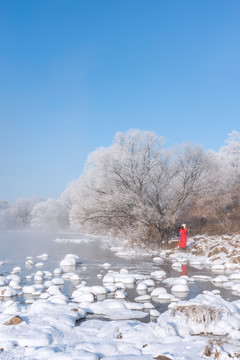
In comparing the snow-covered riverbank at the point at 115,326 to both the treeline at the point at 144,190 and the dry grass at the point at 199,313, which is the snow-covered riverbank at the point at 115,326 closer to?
the dry grass at the point at 199,313

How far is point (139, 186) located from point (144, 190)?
56 centimetres

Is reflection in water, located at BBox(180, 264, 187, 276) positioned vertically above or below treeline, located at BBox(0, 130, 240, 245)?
below

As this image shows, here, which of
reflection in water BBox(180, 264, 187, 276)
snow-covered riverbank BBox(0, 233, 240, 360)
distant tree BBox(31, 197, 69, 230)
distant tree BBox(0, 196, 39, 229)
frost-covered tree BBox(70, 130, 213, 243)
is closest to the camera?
snow-covered riverbank BBox(0, 233, 240, 360)

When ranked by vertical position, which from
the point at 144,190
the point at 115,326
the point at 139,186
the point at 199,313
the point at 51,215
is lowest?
the point at 115,326

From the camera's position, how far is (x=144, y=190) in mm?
23594

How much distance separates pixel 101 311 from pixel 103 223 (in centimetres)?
1531

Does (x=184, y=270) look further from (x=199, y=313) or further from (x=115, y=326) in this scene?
(x=115, y=326)

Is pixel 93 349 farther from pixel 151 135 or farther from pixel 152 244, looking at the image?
pixel 151 135

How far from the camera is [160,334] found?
6.62m

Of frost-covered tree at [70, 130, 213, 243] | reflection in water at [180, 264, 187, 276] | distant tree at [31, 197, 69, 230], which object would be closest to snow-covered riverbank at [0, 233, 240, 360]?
reflection in water at [180, 264, 187, 276]

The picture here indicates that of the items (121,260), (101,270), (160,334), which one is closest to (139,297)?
(160,334)

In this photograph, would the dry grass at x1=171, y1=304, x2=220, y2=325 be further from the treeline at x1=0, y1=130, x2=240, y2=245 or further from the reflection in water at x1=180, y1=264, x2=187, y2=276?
the treeline at x1=0, y1=130, x2=240, y2=245

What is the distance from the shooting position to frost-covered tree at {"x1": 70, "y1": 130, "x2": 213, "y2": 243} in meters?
22.7

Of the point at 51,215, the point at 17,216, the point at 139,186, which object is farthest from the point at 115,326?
the point at 17,216
